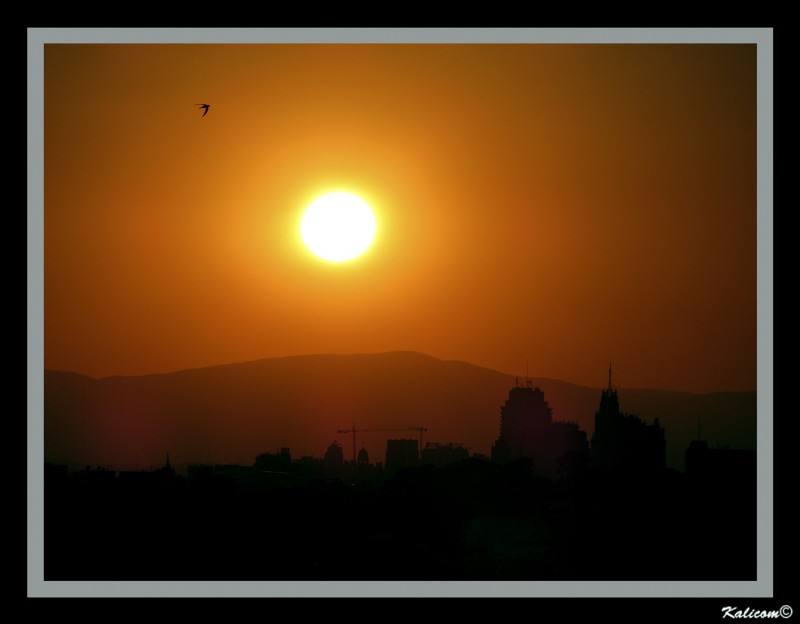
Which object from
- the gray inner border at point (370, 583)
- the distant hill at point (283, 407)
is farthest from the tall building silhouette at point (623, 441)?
the gray inner border at point (370, 583)

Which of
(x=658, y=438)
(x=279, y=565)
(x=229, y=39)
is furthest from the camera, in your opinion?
(x=658, y=438)

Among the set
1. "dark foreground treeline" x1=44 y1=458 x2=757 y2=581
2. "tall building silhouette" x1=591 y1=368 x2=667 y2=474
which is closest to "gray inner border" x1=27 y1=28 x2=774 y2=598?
"dark foreground treeline" x1=44 y1=458 x2=757 y2=581

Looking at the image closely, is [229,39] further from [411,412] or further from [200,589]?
[411,412]

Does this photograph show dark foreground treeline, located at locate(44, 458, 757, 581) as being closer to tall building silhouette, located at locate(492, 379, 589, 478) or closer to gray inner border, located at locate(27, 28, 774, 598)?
tall building silhouette, located at locate(492, 379, 589, 478)

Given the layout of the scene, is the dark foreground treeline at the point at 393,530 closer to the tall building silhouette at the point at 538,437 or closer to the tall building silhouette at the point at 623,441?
the tall building silhouette at the point at 623,441

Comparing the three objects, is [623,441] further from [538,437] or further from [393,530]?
[393,530]
